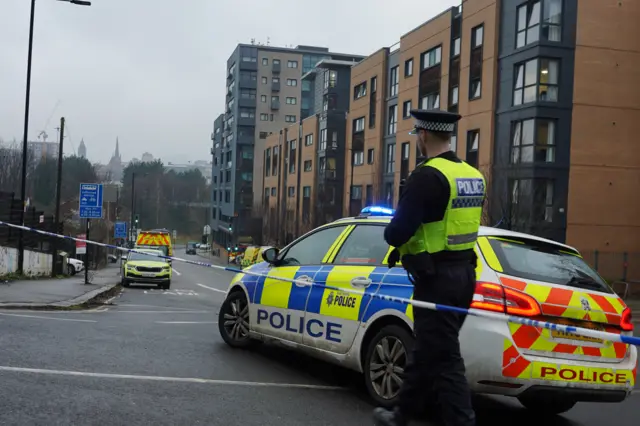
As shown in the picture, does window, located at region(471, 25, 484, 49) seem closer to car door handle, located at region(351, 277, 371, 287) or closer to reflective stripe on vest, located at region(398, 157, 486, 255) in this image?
car door handle, located at region(351, 277, 371, 287)

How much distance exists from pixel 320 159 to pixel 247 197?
105 ft

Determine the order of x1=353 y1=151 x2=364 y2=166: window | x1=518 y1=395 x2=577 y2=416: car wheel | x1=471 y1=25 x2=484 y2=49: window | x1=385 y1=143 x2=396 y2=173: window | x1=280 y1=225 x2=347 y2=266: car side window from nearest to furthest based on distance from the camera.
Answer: x1=518 y1=395 x2=577 y2=416: car wheel, x1=280 y1=225 x2=347 y2=266: car side window, x1=471 y1=25 x2=484 y2=49: window, x1=385 y1=143 x2=396 y2=173: window, x1=353 y1=151 x2=364 y2=166: window

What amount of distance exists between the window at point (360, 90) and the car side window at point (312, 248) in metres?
45.2

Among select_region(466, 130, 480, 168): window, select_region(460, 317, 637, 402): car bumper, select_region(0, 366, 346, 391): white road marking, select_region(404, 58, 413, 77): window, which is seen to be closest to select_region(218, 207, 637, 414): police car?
select_region(460, 317, 637, 402): car bumper

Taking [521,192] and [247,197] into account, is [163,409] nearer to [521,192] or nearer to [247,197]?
[521,192]

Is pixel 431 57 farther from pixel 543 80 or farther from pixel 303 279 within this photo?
pixel 303 279

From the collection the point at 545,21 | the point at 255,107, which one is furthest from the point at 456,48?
the point at 255,107

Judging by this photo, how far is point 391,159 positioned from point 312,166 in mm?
18899

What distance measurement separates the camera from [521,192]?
2825cm

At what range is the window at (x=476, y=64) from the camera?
34.1m

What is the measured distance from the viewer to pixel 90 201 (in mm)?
23984

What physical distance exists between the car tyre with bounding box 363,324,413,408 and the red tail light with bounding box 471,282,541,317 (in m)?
0.62

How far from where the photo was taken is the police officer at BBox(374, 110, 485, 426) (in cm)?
363

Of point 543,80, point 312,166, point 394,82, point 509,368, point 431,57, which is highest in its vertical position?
point 431,57
